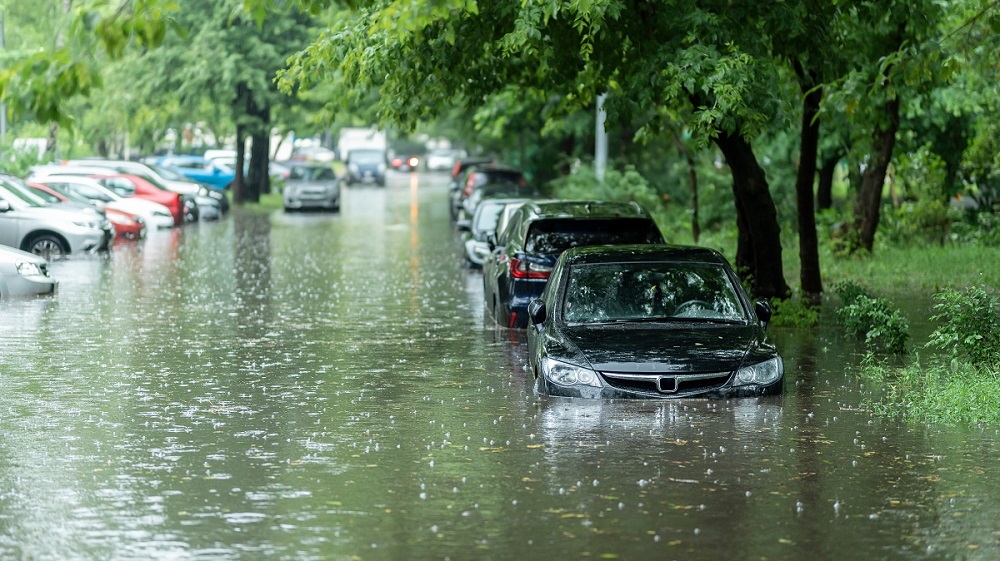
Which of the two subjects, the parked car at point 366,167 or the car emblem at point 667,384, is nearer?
the car emblem at point 667,384

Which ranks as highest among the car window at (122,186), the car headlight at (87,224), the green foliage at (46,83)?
the green foliage at (46,83)

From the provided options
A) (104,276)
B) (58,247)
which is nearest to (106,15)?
(104,276)

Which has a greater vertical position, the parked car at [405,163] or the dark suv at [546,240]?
the parked car at [405,163]

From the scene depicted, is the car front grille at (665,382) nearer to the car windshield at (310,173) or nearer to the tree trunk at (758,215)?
the tree trunk at (758,215)

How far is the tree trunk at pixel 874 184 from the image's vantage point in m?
26.0

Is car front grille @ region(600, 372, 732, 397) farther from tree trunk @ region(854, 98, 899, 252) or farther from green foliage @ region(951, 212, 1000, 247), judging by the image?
green foliage @ region(951, 212, 1000, 247)

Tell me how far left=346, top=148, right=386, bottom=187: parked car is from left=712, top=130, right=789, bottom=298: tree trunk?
6023 cm

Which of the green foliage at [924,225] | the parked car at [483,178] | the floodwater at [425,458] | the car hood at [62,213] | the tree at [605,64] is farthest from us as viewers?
the parked car at [483,178]

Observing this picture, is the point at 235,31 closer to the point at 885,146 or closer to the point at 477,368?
the point at 885,146

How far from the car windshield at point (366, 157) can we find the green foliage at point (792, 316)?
6204 cm

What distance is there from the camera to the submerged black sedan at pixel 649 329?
12.2 meters

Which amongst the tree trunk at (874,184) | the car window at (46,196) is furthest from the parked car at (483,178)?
the tree trunk at (874,184)

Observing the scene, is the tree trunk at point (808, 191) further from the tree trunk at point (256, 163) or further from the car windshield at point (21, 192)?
the tree trunk at point (256, 163)

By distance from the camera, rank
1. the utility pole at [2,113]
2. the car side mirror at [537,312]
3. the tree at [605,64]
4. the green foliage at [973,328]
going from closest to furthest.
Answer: the car side mirror at [537,312] → the green foliage at [973,328] → the tree at [605,64] → the utility pole at [2,113]
